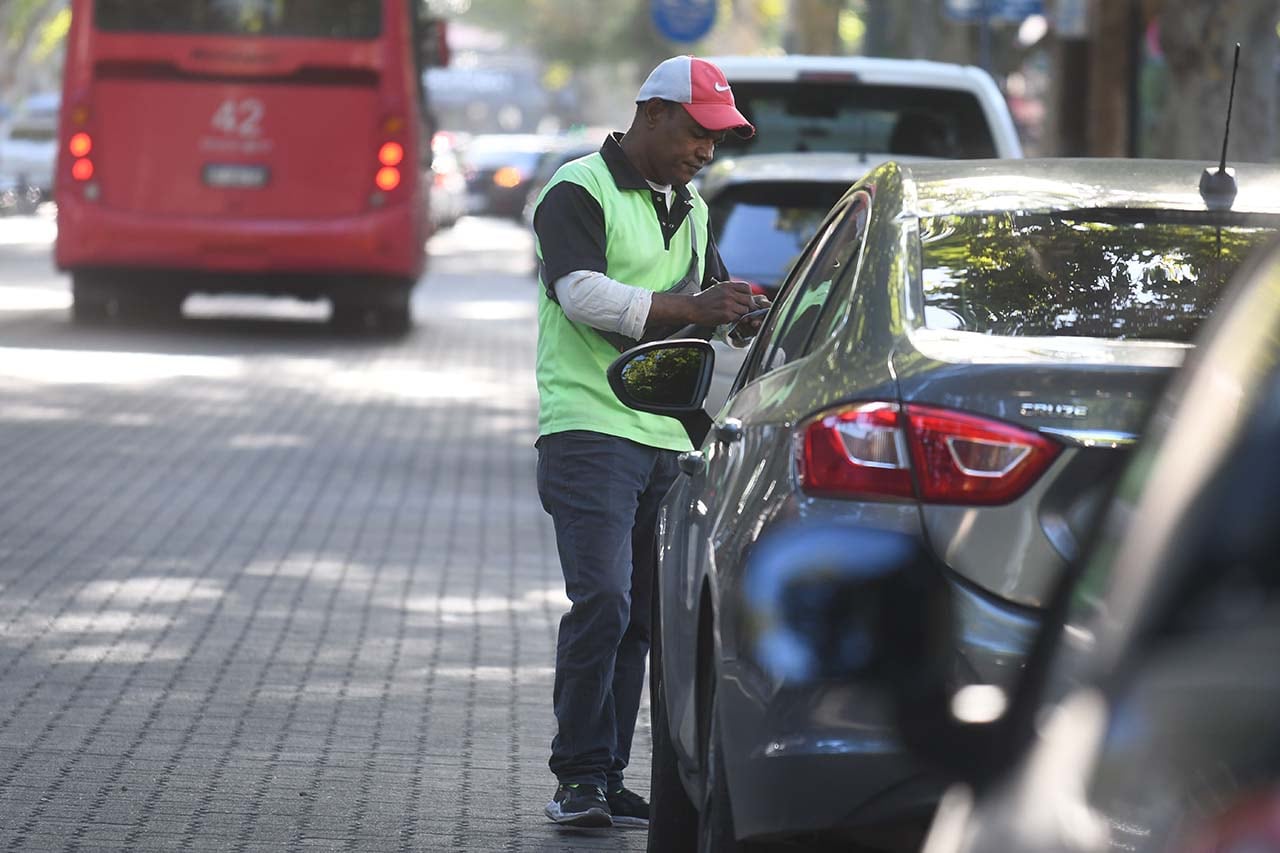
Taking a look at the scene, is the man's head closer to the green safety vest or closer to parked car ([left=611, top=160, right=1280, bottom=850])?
the green safety vest

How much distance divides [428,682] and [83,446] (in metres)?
6.33

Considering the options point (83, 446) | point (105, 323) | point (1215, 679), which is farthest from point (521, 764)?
point (105, 323)

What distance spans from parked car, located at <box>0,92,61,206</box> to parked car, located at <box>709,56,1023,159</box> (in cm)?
3746

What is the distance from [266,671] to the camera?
7.77 meters

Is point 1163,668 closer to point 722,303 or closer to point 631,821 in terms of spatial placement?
point 722,303

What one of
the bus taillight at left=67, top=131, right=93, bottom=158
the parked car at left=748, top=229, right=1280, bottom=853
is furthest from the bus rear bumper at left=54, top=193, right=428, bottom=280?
the parked car at left=748, top=229, right=1280, bottom=853

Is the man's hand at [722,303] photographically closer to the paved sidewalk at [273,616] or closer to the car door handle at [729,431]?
the car door handle at [729,431]

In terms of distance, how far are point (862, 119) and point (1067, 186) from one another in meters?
Result: 7.64

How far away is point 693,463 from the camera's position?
16.6ft

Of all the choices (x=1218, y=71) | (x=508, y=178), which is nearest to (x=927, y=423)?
(x=1218, y=71)

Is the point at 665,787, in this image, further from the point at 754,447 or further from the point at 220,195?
the point at 220,195

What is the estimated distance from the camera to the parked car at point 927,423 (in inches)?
135

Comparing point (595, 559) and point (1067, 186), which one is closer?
point (1067, 186)

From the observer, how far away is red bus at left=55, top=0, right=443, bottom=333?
795 inches
